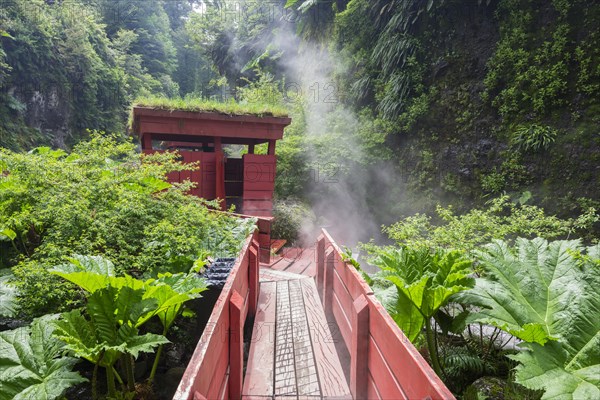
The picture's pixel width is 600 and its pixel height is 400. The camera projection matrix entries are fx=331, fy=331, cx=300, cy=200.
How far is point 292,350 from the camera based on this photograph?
2906 mm

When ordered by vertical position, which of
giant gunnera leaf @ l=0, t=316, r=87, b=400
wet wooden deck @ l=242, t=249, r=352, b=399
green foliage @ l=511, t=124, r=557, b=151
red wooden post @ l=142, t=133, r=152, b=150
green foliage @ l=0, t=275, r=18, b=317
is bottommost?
wet wooden deck @ l=242, t=249, r=352, b=399

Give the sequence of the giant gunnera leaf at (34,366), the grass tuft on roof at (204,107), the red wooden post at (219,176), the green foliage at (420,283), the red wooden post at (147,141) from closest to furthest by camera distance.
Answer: the giant gunnera leaf at (34,366) → the green foliage at (420,283) → the grass tuft on roof at (204,107) → the red wooden post at (147,141) → the red wooden post at (219,176)

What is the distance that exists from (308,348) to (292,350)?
14 cm

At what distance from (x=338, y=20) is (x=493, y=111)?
817 cm

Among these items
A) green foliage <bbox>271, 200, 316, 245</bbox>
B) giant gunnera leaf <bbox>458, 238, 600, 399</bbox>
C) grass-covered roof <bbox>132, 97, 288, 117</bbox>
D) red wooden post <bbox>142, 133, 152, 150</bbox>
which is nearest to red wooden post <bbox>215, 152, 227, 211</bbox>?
grass-covered roof <bbox>132, 97, 288, 117</bbox>

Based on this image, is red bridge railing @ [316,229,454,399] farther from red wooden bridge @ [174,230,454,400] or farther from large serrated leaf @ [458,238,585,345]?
large serrated leaf @ [458,238,585,345]

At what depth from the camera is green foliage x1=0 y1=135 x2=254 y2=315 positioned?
239cm

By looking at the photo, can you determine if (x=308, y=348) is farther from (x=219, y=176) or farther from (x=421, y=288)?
(x=219, y=176)

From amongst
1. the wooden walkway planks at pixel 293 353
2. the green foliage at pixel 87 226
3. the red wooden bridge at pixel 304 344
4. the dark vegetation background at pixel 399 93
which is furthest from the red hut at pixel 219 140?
the wooden walkway planks at pixel 293 353

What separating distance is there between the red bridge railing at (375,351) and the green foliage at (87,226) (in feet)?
4.53

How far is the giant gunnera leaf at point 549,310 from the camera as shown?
149cm

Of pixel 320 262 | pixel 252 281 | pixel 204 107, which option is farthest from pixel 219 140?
pixel 252 281

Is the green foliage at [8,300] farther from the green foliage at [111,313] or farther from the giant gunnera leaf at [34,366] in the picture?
the green foliage at [111,313]

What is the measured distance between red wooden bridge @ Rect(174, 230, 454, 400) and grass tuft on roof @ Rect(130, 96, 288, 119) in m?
4.92
